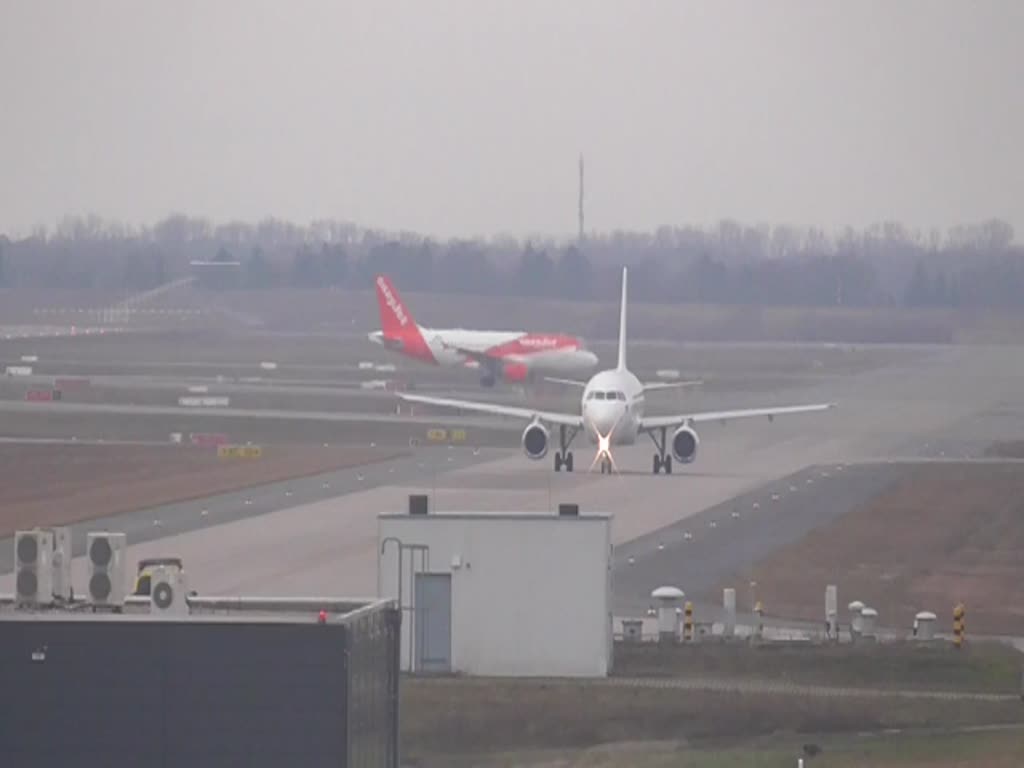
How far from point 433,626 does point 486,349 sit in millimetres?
88658

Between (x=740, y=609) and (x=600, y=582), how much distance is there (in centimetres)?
852

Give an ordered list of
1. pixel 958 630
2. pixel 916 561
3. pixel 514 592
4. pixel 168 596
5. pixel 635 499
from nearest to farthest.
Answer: pixel 168 596 → pixel 514 592 → pixel 958 630 → pixel 916 561 → pixel 635 499

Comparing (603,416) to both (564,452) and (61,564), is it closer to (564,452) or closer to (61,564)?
(564,452)

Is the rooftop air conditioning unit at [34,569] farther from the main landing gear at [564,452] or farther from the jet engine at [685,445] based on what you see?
the jet engine at [685,445]

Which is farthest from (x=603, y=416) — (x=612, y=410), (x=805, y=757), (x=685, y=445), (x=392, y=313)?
(x=392, y=313)

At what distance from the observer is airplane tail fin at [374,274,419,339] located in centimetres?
13312

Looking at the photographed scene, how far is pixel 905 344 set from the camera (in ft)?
535

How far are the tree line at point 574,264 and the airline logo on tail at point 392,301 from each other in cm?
2248

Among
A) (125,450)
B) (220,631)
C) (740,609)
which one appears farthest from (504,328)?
(220,631)

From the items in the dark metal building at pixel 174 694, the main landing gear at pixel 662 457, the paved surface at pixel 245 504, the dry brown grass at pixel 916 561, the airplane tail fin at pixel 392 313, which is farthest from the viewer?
the airplane tail fin at pixel 392 313

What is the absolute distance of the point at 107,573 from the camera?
2620 cm

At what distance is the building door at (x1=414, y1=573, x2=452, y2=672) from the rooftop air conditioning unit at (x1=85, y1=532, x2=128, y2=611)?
39.7ft

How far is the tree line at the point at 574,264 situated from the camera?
511 ft

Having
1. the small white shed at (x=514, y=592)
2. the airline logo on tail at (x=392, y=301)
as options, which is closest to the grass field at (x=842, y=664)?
the small white shed at (x=514, y=592)
